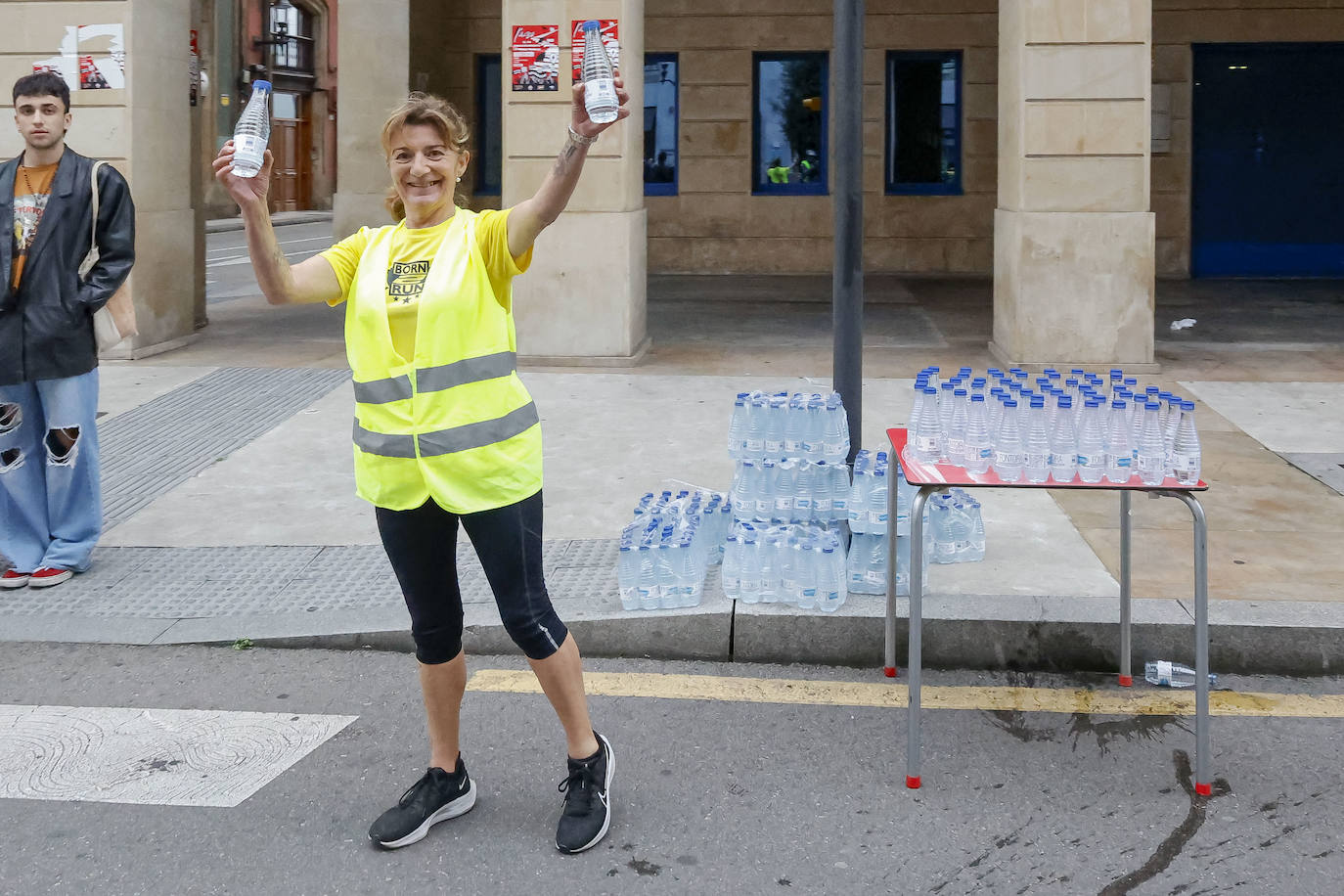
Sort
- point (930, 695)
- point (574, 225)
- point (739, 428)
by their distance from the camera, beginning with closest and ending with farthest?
point (930, 695) → point (739, 428) → point (574, 225)

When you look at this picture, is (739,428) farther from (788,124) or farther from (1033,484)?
(788,124)

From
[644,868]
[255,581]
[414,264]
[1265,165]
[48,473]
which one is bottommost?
[644,868]

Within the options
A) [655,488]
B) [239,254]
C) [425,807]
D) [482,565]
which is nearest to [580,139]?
[482,565]

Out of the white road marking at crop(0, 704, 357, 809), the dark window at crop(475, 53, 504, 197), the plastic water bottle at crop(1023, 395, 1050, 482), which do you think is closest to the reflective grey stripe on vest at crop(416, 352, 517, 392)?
the white road marking at crop(0, 704, 357, 809)

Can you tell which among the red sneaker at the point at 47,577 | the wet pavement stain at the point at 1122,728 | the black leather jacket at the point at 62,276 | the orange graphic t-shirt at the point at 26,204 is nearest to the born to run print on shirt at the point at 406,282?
the wet pavement stain at the point at 1122,728

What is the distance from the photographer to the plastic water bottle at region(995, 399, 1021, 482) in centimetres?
421

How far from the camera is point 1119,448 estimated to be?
413 centimetres

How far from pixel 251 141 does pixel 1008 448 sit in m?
2.28

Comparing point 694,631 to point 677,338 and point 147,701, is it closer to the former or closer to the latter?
point 147,701

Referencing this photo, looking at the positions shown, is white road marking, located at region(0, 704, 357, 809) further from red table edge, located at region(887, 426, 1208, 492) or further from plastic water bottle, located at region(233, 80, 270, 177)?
red table edge, located at region(887, 426, 1208, 492)

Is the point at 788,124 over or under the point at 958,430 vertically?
over

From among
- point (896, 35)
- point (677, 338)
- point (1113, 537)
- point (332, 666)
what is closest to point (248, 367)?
point (677, 338)

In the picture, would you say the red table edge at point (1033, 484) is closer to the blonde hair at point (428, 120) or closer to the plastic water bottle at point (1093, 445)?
the plastic water bottle at point (1093, 445)

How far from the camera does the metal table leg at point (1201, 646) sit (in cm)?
404
